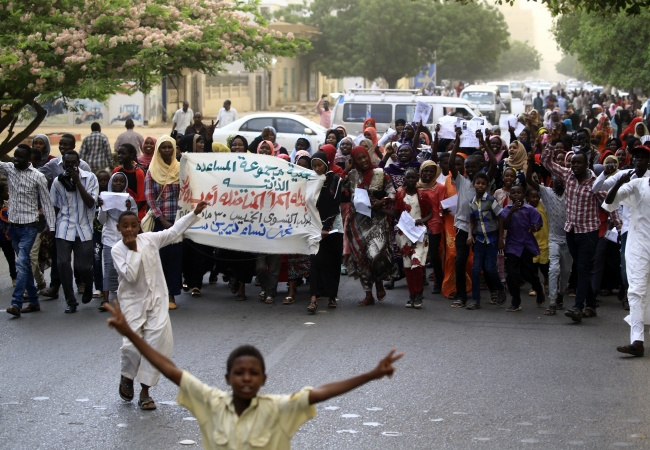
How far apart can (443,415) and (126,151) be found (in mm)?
4906

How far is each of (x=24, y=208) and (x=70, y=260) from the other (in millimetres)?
682

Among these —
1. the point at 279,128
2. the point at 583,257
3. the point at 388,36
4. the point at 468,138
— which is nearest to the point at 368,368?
the point at 583,257

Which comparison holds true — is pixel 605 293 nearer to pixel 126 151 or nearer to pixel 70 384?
pixel 126 151

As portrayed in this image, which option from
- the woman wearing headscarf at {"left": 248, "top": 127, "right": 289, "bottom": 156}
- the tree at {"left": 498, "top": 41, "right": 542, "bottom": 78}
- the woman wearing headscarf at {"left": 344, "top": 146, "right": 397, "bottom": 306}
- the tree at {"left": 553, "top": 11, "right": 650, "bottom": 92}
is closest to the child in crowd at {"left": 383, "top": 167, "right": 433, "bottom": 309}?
the woman wearing headscarf at {"left": 344, "top": 146, "right": 397, "bottom": 306}

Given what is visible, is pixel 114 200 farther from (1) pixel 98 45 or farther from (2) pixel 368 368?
(1) pixel 98 45

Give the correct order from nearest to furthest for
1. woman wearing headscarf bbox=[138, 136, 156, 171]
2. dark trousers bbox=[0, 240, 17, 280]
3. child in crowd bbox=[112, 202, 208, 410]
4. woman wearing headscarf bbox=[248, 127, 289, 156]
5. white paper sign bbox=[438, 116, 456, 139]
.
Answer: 1. child in crowd bbox=[112, 202, 208, 410]
2. dark trousers bbox=[0, 240, 17, 280]
3. woman wearing headscarf bbox=[138, 136, 156, 171]
4. white paper sign bbox=[438, 116, 456, 139]
5. woman wearing headscarf bbox=[248, 127, 289, 156]

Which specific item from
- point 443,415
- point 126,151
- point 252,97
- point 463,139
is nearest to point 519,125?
point 463,139

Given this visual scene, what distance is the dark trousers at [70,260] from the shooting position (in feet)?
31.1

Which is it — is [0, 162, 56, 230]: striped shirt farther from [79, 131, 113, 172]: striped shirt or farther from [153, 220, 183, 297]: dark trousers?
[79, 131, 113, 172]: striped shirt

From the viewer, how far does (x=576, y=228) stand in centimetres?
914

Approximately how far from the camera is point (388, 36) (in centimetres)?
5519

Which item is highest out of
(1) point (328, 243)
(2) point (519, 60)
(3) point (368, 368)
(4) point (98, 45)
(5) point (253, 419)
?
(2) point (519, 60)

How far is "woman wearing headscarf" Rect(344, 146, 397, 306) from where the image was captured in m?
9.87

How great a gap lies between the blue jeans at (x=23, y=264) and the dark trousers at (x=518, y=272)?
15.8 feet
